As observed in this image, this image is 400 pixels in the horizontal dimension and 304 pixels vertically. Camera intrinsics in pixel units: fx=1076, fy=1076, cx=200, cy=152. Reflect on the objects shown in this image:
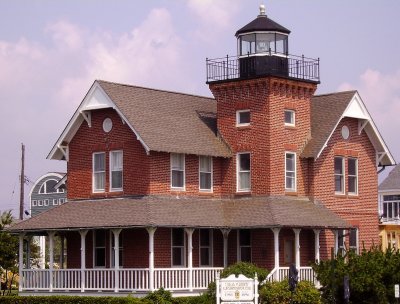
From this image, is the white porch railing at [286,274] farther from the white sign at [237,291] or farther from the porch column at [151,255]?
the white sign at [237,291]

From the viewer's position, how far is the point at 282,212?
149ft

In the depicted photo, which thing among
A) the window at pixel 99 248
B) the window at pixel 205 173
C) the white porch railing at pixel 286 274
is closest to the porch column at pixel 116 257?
the window at pixel 99 248

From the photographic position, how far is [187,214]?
4484cm

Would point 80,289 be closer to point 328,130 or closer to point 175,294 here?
point 175,294

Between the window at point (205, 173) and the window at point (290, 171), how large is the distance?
3.40 metres

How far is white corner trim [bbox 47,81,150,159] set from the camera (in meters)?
46.1

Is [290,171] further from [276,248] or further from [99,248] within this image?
[99,248]

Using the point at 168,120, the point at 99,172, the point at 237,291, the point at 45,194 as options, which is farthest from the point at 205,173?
the point at 45,194

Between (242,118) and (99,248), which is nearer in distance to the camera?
(99,248)

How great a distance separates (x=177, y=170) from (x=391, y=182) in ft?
126

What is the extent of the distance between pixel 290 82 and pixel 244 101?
2212 millimetres

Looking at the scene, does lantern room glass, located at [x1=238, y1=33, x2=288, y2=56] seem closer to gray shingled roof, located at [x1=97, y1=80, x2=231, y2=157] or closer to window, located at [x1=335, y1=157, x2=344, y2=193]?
gray shingled roof, located at [x1=97, y1=80, x2=231, y2=157]

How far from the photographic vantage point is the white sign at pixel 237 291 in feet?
122

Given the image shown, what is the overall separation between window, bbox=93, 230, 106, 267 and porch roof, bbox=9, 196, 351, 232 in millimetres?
1382
